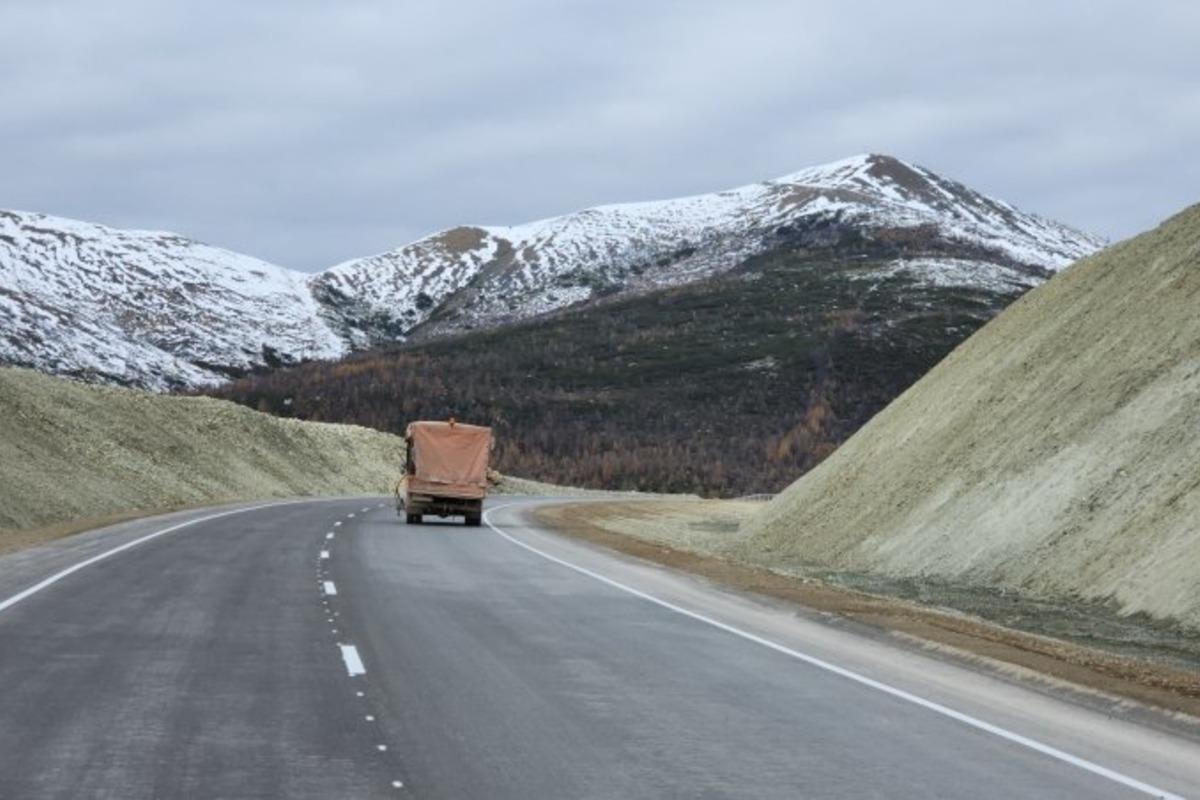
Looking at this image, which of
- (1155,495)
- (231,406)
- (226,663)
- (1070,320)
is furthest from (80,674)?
(231,406)

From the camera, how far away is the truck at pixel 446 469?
41594 millimetres

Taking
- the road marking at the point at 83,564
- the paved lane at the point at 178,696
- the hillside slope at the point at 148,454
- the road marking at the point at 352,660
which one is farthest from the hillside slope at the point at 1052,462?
the hillside slope at the point at 148,454

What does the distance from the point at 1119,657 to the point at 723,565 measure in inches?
527

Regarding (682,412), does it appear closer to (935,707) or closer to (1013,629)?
(1013,629)

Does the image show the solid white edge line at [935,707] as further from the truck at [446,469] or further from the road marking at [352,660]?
the truck at [446,469]

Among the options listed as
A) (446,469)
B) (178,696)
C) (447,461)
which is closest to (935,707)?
(178,696)

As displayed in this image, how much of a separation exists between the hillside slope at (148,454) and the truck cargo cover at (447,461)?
11151 millimetres

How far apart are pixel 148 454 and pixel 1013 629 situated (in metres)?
58.0

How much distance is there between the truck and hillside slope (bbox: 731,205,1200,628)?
26.4 feet

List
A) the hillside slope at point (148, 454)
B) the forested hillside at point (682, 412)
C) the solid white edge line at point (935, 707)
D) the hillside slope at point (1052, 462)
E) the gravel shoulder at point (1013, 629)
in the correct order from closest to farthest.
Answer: the solid white edge line at point (935, 707) → the gravel shoulder at point (1013, 629) → the hillside slope at point (1052, 462) → the hillside slope at point (148, 454) → the forested hillside at point (682, 412)

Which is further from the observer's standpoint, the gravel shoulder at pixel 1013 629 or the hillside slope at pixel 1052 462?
the hillside slope at pixel 1052 462

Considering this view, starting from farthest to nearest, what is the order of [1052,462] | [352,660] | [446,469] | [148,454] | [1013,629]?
[148,454], [446,469], [1052,462], [1013,629], [352,660]

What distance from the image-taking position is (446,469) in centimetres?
4166

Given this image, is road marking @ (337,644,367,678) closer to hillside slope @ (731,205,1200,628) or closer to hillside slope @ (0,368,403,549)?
hillside slope @ (731,205,1200,628)
